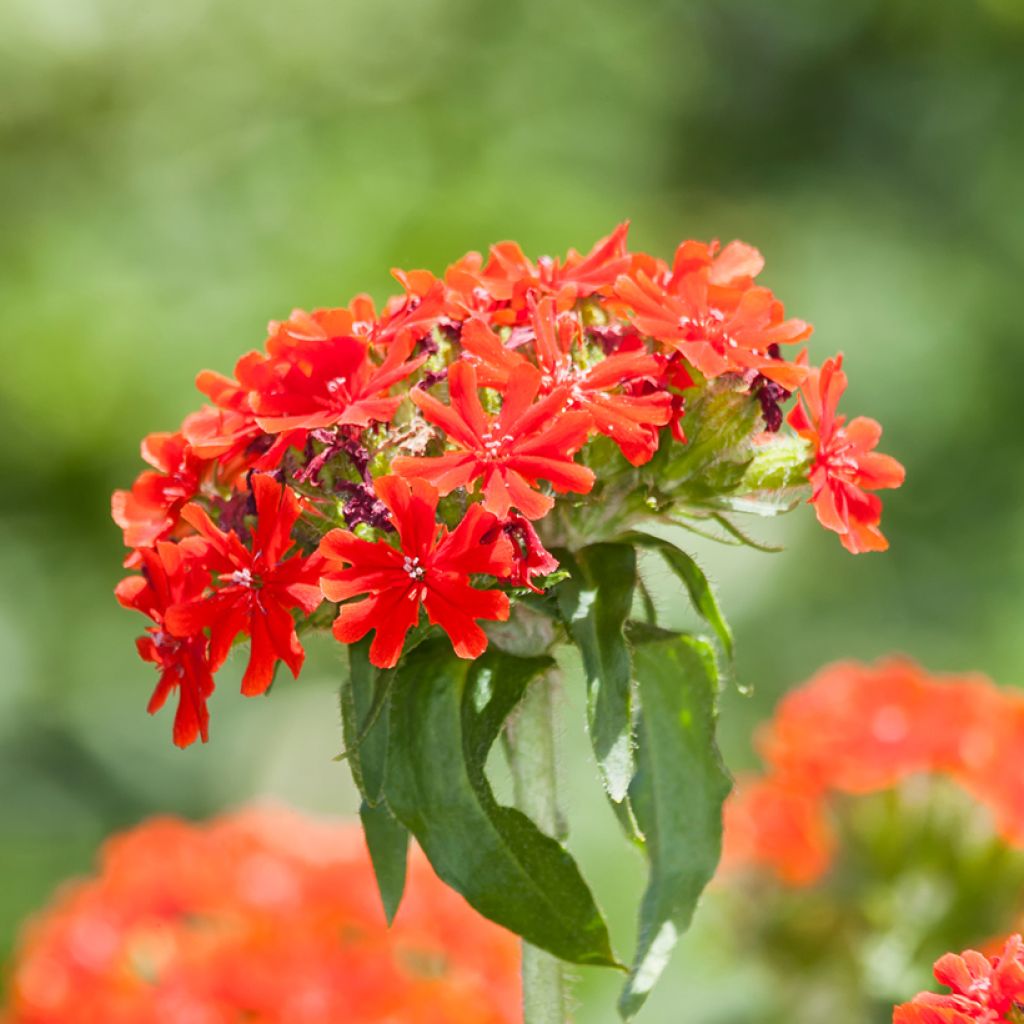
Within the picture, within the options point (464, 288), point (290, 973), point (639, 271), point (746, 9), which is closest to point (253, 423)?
point (464, 288)

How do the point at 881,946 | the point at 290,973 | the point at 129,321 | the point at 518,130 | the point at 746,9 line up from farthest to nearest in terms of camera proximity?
1. the point at 746,9
2. the point at 518,130
3. the point at 129,321
4. the point at 881,946
5. the point at 290,973

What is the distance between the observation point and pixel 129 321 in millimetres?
4309

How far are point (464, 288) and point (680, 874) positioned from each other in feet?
1.32

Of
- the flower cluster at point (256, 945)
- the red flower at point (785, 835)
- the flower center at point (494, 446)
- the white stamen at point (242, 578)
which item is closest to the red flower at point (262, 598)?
the white stamen at point (242, 578)

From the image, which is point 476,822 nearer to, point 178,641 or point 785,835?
point 178,641

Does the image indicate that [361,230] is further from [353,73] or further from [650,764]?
[650,764]

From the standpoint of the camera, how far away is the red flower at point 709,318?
3.44ft

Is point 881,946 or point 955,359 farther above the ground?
point 955,359

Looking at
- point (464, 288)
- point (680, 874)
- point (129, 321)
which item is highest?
point (129, 321)

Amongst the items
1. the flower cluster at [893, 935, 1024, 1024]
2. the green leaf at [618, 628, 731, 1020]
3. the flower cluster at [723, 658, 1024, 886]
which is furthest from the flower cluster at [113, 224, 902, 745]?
the flower cluster at [723, 658, 1024, 886]

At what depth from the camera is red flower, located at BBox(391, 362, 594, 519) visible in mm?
962

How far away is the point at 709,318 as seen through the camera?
1083 mm

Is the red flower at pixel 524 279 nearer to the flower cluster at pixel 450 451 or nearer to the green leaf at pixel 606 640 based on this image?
the flower cluster at pixel 450 451

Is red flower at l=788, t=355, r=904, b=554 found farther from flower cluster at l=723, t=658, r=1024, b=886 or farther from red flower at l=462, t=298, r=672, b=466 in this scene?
flower cluster at l=723, t=658, r=1024, b=886
